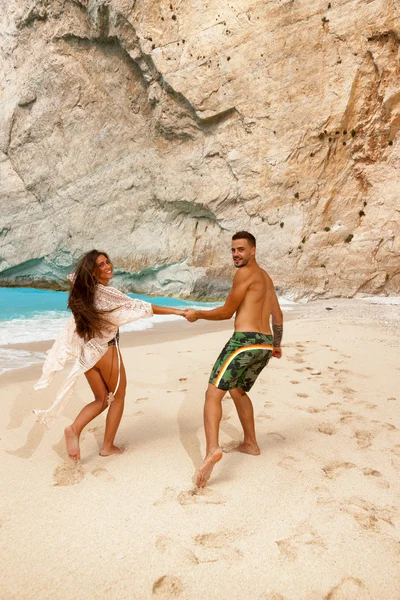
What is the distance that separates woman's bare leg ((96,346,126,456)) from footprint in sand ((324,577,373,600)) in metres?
1.86

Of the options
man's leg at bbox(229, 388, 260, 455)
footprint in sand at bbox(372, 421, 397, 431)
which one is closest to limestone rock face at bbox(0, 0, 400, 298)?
footprint in sand at bbox(372, 421, 397, 431)

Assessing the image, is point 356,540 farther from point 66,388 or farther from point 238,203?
point 238,203

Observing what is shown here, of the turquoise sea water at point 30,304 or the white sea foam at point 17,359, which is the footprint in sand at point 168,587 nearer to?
the white sea foam at point 17,359

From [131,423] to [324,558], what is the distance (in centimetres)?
226

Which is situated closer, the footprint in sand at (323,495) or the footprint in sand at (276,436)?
the footprint in sand at (323,495)

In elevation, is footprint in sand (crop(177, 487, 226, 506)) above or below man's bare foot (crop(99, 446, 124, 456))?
above

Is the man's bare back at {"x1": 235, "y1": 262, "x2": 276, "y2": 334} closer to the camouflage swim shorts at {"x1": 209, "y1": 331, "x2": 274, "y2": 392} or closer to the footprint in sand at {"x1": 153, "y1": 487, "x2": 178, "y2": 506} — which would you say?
the camouflage swim shorts at {"x1": 209, "y1": 331, "x2": 274, "y2": 392}

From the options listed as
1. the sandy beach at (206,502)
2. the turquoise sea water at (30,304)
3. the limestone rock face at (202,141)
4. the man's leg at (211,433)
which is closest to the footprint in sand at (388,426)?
the sandy beach at (206,502)

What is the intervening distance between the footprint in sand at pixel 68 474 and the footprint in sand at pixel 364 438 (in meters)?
2.10

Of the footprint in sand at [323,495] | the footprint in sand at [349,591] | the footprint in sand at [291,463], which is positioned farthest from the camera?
the footprint in sand at [291,463]

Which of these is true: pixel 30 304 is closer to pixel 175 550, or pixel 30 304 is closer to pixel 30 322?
pixel 30 322

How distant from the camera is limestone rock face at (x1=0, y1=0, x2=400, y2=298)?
18500 millimetres

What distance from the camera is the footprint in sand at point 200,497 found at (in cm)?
267

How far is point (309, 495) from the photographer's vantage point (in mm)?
2734
